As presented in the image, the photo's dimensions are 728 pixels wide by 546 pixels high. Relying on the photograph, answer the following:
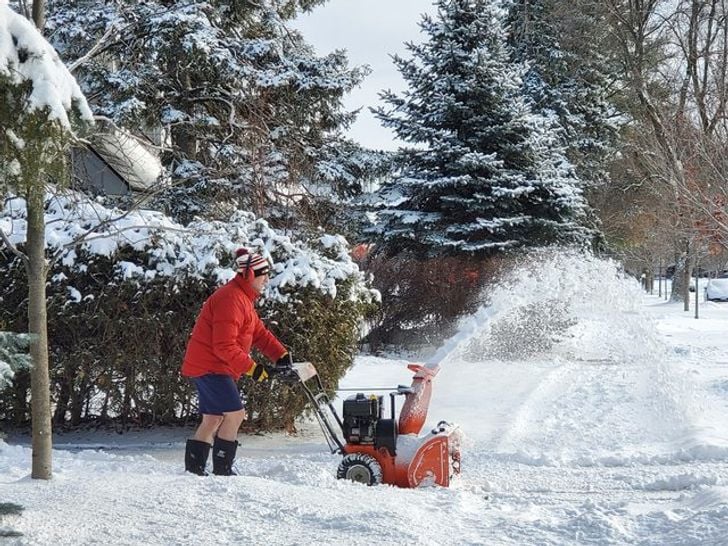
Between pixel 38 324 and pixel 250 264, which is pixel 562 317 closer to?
pixel 250 264

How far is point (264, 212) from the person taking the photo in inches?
552

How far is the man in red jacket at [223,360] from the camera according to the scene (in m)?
5.51

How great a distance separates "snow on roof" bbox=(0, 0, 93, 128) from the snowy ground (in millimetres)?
1989

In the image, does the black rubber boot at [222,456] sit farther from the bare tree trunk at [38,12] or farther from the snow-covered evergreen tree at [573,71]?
the snow-covered evergreen tree at [573,71]

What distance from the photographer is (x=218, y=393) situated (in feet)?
18.4

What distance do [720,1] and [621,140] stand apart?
7.46 m

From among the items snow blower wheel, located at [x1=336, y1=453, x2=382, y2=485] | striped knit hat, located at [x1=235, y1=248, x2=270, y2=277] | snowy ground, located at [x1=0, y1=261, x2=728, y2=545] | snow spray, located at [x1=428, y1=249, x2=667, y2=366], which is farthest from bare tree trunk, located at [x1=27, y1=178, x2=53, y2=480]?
snow spray, located at [x1=428, y1=249, x2=667, y2=366]

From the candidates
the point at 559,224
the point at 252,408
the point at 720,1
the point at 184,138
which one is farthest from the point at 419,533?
the point at 720,1

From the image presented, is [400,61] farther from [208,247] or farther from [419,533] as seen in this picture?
[419,533]

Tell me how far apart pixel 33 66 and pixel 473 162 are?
43.9 feet

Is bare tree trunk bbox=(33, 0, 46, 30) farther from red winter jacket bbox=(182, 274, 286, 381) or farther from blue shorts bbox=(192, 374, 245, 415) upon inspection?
blue shorts bbox=(192, 374, 245, 415)

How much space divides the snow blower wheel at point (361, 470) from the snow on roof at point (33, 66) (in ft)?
9.80

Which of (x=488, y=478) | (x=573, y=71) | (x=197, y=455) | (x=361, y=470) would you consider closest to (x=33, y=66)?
(x=197, y=455)

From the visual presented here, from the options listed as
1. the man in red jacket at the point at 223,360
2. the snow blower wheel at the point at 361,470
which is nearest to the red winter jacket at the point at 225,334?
the man in red jacket at the point at 223,360
